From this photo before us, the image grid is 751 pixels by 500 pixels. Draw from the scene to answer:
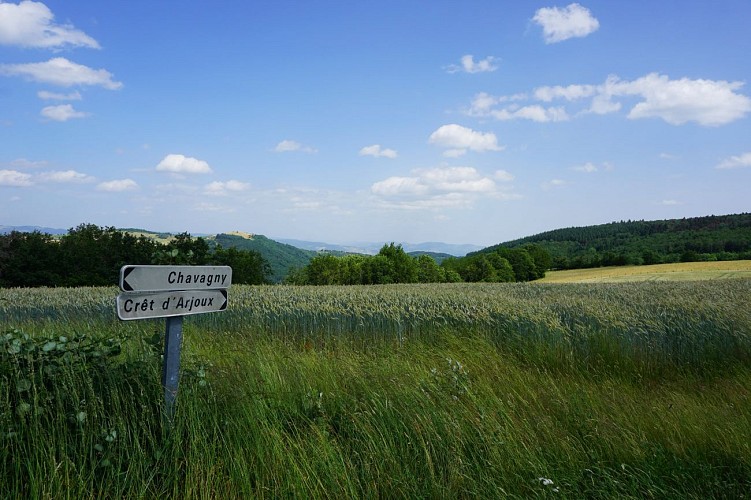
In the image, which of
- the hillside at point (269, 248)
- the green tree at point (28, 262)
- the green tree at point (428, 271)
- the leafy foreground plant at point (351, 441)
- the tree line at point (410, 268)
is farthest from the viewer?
the hillside at point (269, 248)

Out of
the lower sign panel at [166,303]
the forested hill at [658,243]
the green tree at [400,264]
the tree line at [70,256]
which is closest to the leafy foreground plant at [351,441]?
the lower sign panel at [166,303]

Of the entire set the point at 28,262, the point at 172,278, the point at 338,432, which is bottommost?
the point at 338,432

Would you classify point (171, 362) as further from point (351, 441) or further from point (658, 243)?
point (658, 243)

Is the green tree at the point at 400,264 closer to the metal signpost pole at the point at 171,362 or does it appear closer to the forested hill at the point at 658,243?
the forested hill at the point at 658,243

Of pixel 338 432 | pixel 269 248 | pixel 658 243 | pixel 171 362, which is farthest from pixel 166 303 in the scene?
pixel 269 248

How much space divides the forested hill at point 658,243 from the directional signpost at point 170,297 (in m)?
61.0

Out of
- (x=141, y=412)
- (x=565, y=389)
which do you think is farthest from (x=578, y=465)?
(x=141, y=412)

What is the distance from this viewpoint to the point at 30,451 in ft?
10.8

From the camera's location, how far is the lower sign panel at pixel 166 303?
352 centimetres

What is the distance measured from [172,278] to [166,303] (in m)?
0.21

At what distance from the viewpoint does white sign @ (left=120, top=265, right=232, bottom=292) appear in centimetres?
348

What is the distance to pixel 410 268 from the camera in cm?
5662

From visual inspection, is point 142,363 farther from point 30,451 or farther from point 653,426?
point 653,426

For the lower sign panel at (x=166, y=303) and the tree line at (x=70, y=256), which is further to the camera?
the tree line at (x=70, y=256)
